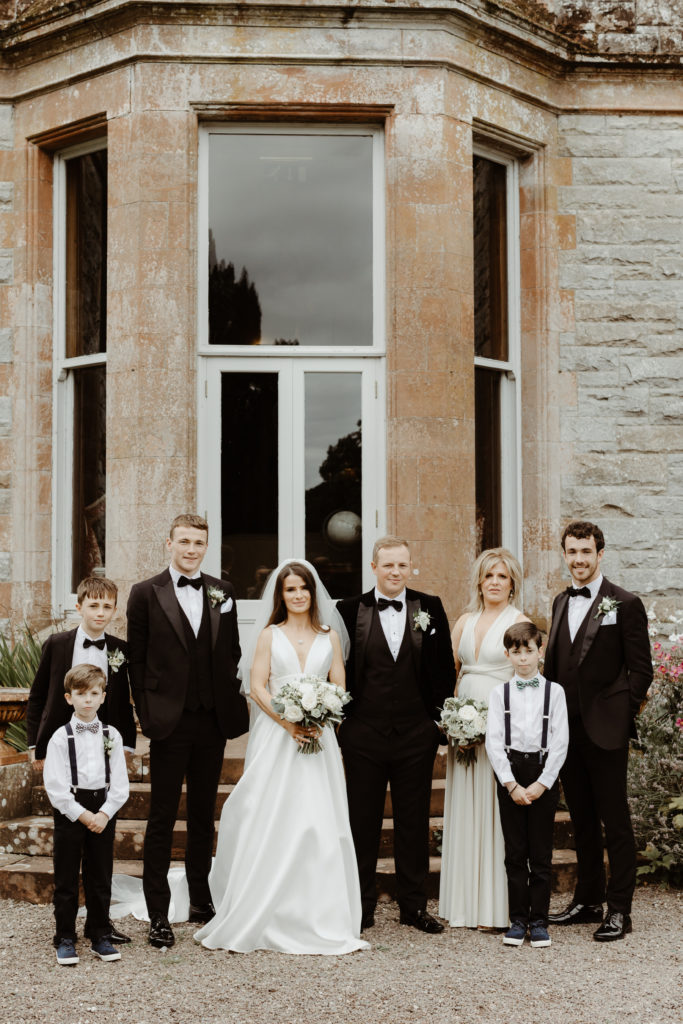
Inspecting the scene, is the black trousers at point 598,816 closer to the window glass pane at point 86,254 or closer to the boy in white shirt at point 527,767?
the boy in white shirt at point 527,767

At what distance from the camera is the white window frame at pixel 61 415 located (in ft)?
27.5

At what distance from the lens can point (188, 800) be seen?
5258 millimetres

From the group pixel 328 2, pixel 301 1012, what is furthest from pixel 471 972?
pixel 328 2

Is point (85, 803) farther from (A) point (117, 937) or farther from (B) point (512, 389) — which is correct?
(B) point (512, 389)

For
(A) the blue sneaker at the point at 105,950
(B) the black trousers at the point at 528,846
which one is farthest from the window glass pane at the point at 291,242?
(A) the blue sneaker at the point at 105,950

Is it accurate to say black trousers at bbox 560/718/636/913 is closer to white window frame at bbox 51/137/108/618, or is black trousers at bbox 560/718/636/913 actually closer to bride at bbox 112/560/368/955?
bride at bbox 112/560/368/955

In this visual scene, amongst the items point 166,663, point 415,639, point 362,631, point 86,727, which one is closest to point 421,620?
point 415,639

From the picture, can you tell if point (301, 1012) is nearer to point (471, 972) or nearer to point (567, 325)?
point (471, 972)

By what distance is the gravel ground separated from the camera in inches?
163

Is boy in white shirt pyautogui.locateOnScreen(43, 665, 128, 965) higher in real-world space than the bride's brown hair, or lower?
lower

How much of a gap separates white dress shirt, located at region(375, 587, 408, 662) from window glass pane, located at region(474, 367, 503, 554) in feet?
10.2

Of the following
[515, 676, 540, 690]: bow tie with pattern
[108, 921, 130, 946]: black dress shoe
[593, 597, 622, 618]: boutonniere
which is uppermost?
[593, 597, 622, 618]: boutonniere

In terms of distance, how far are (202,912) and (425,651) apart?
5.31ft

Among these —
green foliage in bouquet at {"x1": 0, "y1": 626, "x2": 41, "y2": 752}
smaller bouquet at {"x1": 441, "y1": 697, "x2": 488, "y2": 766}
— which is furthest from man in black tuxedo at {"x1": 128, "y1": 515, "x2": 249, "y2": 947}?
green foliage in bouquet at {"x1": 0, "y1": 626, "x2": 41, "y2": 752}
